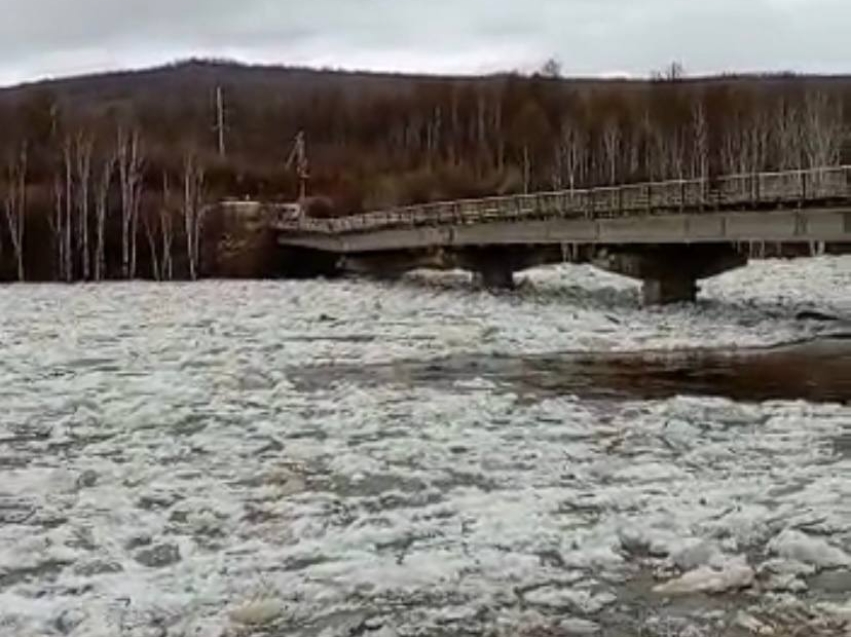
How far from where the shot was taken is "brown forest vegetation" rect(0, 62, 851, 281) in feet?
262

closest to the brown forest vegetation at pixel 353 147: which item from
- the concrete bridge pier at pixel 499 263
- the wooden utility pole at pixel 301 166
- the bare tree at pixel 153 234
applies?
the bare tree at pixel 153 234

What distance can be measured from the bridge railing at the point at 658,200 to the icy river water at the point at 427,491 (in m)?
6.05

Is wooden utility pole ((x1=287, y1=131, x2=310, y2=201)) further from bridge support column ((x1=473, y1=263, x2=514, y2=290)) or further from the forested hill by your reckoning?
bridge support column ((x1=473, y1=263, x2=514, y2=290))

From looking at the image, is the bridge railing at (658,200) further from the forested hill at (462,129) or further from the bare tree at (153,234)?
the forested hill at (462,129)

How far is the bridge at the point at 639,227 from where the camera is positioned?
1282 inches

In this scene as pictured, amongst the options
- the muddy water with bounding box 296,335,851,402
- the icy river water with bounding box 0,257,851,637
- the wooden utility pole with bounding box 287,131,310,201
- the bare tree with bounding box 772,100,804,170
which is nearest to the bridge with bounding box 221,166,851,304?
the icy river water with bounding box 0,257,851,637

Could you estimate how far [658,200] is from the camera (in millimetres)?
40719

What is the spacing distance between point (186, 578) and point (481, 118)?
115629 mm

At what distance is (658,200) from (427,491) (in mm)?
29878

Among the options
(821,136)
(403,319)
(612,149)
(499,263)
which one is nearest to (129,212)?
(499,263)

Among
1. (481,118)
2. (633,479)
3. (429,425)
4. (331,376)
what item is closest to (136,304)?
(331,376)

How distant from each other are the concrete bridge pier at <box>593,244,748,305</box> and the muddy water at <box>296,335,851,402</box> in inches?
556

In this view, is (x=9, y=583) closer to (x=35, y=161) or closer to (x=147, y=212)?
(x=147, y=212)

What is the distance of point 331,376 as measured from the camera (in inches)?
883
